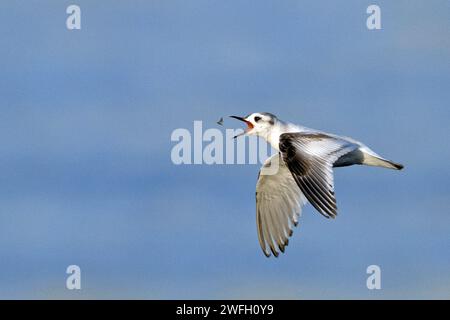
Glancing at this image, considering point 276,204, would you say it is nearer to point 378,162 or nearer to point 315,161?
point 378,162

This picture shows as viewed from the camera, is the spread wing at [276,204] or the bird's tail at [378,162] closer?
the bird's tail at [378,162]

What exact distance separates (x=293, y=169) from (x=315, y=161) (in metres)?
0.40

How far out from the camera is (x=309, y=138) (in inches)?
860

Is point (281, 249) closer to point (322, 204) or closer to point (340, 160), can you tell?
point (340, 160)

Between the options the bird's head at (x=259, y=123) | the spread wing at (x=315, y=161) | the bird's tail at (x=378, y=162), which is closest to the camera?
the spread wing at (x=315, y=161)

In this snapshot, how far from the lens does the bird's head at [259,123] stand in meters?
23.1

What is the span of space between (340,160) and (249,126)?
1.92 meters

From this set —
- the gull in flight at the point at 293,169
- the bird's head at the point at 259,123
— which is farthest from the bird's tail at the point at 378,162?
the bird's head at the point at 259,123

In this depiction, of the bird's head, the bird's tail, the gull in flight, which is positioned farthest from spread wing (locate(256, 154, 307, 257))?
the bird's tail

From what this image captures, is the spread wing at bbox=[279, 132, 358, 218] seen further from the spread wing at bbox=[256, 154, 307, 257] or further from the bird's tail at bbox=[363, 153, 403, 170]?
the spread wing at bbox=[256, 154, 307, 257]

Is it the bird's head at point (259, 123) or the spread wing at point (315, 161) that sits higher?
the bird's head at point (259, 123)

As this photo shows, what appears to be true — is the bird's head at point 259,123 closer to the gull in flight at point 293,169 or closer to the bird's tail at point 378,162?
the gull in flight at point 293,169

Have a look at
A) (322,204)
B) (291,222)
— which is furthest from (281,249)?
(322,204)

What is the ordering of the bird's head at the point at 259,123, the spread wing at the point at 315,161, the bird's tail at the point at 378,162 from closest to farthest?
the spread wing at the point at 315,161 → the bird's tail at the point at 378,162 → the bird's head at the point at 259,123
